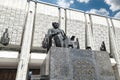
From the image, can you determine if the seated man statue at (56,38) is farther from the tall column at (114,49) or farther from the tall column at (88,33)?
the tall column at (114,49)

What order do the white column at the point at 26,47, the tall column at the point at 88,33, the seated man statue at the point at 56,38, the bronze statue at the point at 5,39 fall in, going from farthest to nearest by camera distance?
the tall column at the point at 88,33 < the bronze statue at the point at 5,39 < the white column at the point at 26,47 < the seated man statue at the point at 56,38

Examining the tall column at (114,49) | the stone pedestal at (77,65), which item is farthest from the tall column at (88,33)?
the stone pedestal at (77,65)

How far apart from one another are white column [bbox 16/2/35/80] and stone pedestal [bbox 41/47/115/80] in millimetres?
5623

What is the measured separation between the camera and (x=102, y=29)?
12203mm

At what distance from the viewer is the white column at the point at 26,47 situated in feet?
25.9

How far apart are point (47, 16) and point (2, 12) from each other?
382 centimetres

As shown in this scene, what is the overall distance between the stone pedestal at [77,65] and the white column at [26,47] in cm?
562

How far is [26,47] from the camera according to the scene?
8.75 m

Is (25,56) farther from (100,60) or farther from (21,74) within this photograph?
(100,60)

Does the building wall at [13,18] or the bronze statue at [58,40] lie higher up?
the building wall at [13,18]

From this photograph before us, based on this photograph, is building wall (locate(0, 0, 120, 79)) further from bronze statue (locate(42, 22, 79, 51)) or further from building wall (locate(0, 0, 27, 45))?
bronze statue (locate(42, 22, 79, 51))

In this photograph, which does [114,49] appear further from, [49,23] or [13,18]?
[13,18]

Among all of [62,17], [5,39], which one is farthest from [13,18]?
[62,17]

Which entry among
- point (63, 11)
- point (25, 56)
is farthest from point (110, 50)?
point (25, 56)
